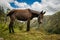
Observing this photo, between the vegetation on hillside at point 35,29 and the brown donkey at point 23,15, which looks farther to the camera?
the brown donkey at point 23,15

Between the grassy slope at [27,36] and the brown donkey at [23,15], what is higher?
the brown donkey at [23,15]

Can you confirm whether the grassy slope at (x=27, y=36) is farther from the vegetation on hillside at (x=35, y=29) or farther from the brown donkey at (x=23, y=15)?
the brown donkey at (x=23, y=15)

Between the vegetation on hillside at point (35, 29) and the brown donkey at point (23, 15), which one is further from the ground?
the brown donkey at point (23, 15)

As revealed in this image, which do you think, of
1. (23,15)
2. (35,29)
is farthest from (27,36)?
(23,15)

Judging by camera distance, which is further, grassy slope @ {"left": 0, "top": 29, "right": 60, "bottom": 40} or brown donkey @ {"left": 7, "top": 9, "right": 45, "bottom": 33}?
brown donkey @ {"left": 7, "top": 9, "right": 45, "bottom": 33}

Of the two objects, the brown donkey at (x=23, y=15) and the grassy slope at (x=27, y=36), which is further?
the brown donkey at (x=23, y=15)

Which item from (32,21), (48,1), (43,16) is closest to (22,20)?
(32,21)

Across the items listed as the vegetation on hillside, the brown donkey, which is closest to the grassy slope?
the vegetation on hillside

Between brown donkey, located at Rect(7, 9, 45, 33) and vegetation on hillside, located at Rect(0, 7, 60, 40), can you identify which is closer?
vegetation on hillside, located at Rect(0, 7, 60, 40)

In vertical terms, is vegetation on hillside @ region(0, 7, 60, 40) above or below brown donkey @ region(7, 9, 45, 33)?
below

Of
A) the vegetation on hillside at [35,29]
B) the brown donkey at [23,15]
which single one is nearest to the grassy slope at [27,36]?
the vegetation on hillside at [35,29]

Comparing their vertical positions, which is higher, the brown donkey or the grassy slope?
the brown donkey

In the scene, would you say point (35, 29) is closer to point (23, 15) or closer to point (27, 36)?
point (27, 36)

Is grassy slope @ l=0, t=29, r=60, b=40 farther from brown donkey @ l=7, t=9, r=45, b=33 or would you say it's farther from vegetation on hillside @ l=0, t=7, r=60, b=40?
brown donkey @ l=7, t=9, r=45, b=33
